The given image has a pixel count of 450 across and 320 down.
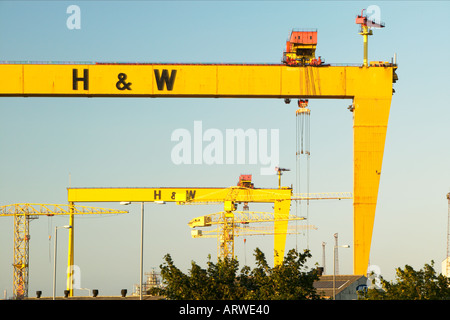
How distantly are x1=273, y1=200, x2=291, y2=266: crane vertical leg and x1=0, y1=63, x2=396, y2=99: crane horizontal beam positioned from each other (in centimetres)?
5927

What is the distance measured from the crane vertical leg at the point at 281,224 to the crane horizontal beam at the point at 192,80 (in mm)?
59273

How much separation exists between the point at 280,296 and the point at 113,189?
2428 inches

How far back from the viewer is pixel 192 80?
158 feet

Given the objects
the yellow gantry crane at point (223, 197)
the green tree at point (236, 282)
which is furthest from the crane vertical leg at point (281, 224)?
the green tree at point (236, 282)

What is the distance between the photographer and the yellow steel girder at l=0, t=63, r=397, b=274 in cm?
4791

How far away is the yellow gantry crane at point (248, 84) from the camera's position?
47.9 metres

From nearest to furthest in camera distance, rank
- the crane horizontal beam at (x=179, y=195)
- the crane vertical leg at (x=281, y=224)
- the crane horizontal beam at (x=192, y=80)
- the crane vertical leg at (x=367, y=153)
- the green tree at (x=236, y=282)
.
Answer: the green tree at (x=236, y=282) < the crane horizontal beam at (x=192, y=80) < the crane vertical leg at (x=367, y=153) < the crane horizontal beam at (x=179, y=195) < the crane vertical leg at (x=281, y=224)

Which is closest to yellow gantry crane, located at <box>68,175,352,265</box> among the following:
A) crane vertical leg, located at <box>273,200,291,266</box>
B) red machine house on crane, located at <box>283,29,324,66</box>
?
crane vertical leg, located at <box>273,200,291,266</box>

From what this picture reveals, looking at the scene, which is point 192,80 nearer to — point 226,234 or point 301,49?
point 301,49

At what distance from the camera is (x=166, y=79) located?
48.3 m

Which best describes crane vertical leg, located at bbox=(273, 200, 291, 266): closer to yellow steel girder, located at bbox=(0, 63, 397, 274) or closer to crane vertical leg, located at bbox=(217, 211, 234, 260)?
crane vertical leg, located at bbox=(217, 211, 234, 260)

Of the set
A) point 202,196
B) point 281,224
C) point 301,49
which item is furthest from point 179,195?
point 301,49

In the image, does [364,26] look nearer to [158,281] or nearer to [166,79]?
[166,79]

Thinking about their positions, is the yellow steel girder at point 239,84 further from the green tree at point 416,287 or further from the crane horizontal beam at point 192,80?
the green tree at point 416,287
